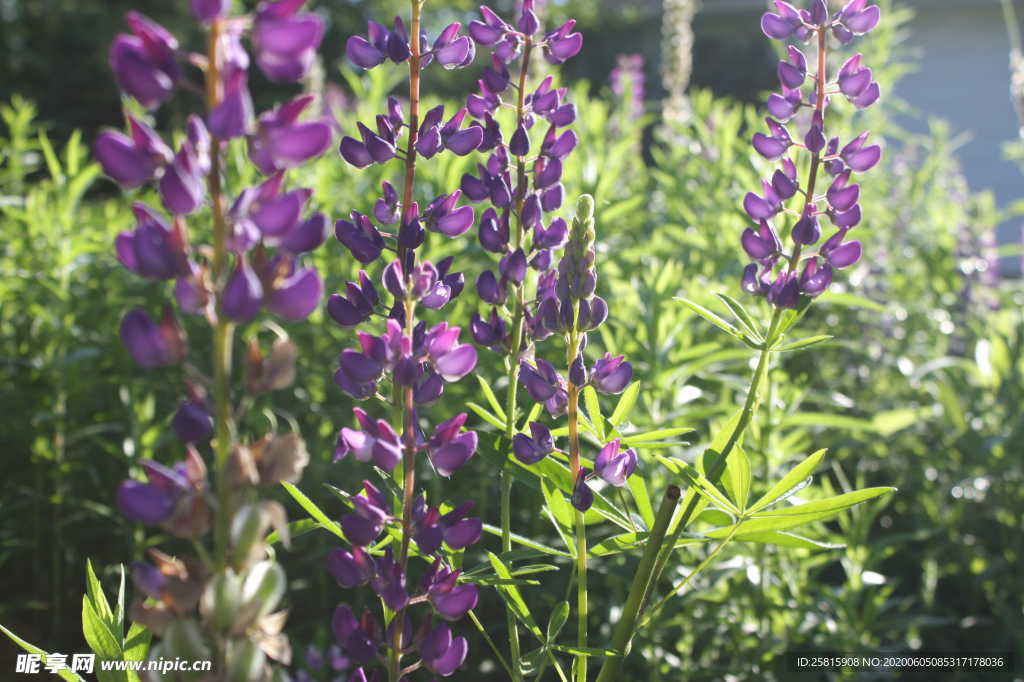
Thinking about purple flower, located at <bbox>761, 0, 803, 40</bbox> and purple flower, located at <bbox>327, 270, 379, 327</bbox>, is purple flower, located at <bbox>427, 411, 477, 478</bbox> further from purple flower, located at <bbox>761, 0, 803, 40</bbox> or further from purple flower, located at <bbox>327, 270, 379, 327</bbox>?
purple flower, located at <bbox>761, 0, 803, 40</bbox>

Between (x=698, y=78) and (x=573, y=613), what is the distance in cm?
1823

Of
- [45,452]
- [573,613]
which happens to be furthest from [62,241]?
[573,613]

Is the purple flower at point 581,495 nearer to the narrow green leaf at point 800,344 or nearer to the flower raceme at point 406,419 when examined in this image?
the flower raceme at point 406,419

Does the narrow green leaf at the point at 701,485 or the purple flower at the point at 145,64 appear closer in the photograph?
the purple flower at the point at 145,64

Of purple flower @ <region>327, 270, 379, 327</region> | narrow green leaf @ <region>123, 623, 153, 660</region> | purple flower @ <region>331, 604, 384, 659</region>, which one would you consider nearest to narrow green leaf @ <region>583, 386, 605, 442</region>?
purple flower @ <region>327, 270, 379, 327</region>

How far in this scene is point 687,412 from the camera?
89.7 inches

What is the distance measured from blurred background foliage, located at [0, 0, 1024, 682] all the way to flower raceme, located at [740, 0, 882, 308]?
0.58 m

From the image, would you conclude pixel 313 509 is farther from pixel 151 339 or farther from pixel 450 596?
pixel 151 339

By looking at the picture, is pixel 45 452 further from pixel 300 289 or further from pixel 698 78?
pixel 698 78

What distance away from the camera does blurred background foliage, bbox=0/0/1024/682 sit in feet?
7.96

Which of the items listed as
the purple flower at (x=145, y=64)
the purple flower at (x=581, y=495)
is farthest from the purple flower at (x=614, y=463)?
the purple flower at (x=145, y=64)

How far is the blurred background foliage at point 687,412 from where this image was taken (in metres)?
2.43

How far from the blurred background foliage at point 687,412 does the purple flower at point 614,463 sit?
882 millimetres

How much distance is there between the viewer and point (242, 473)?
0.84 metres
